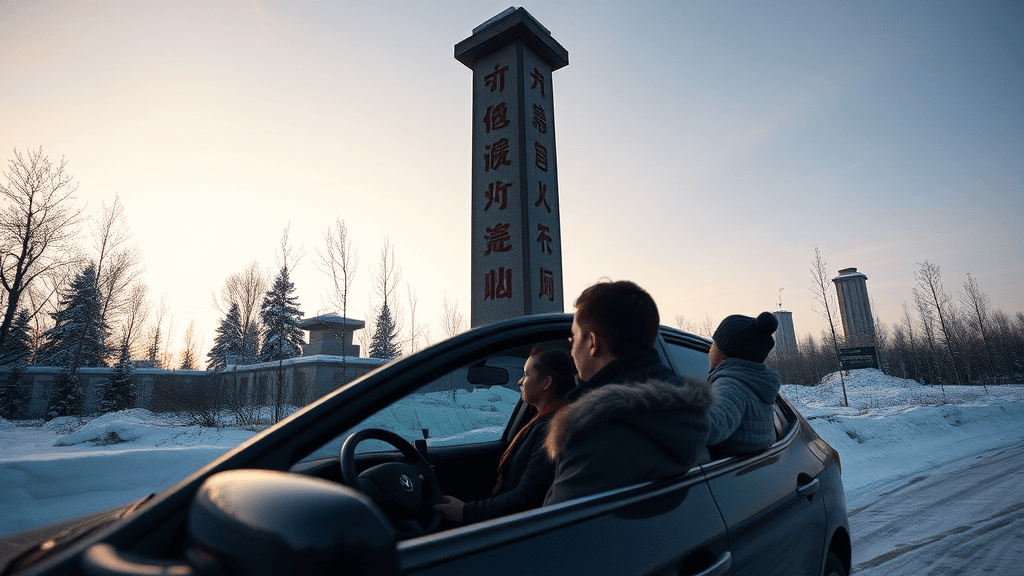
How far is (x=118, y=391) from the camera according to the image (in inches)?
1099

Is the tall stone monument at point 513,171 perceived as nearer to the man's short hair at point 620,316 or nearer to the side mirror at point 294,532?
the man's short hair at point 620,316

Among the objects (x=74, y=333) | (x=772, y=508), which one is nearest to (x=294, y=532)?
(x=772, y=508)

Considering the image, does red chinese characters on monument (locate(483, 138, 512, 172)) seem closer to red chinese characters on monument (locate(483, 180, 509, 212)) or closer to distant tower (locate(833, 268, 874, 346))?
red chinese characters on monument (locate(483, 180, 509, 212))

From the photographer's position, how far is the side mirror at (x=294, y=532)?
562 mm

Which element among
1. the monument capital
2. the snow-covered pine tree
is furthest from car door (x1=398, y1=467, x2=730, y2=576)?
the snow-covered pine tree

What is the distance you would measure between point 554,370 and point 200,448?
5.90m

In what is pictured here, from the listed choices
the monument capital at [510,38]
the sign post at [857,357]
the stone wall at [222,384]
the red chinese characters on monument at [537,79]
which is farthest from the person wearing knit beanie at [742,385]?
the sign post at [857,357]

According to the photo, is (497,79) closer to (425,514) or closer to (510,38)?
(510,38)

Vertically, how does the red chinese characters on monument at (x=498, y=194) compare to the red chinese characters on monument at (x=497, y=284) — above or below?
above

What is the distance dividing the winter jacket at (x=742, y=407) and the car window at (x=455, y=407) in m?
0.72

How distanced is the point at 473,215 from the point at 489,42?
13.1 ft

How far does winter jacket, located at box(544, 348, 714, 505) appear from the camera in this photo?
130 centimetres

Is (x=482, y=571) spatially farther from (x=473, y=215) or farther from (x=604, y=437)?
(x=473, y=215)

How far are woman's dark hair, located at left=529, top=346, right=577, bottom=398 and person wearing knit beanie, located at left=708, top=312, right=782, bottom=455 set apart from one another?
2.18 ft
